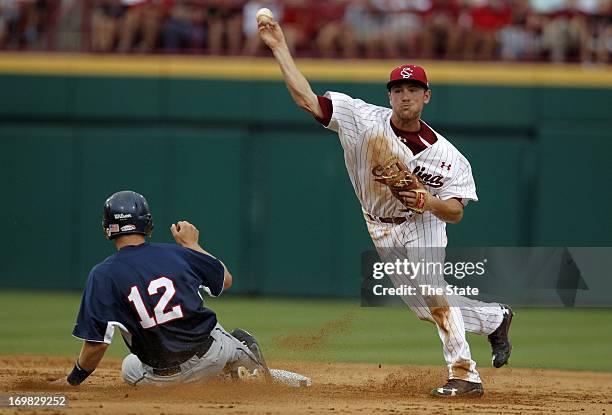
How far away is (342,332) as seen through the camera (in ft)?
33.4

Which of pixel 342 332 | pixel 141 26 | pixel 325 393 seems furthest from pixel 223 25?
pixel 325 393

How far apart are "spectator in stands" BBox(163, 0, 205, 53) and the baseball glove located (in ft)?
26.0

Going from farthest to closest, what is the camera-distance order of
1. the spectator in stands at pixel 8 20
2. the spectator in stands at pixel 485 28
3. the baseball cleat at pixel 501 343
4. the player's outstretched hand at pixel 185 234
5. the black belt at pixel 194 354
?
the spectator in stands at pixel 8 20 → the spectator in stands at pixel 485 28 → the baseball cleat at pixel 501 343 → the player's outstretched hand at pixel 185 234 → the black belt at pixel 194 354

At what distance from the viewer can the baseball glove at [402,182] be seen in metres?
6.22

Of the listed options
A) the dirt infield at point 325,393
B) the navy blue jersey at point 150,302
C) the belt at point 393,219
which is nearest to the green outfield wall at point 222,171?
the dirt infield at point 325,393

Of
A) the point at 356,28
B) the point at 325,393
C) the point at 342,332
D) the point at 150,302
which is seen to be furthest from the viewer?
the point at 356,28

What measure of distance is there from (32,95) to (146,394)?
8292 millimetres

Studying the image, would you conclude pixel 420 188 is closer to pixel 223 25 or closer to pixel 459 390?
pixel 459 390

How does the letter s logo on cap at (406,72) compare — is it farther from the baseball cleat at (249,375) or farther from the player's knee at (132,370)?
the player's knee at (132,370)

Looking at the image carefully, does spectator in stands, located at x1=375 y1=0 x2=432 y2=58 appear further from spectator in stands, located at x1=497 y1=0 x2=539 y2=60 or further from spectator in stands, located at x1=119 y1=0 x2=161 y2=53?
spectator in stands, located at x1=119 y1=0 x2=161 y2=53

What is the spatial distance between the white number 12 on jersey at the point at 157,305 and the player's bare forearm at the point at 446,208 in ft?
5.45

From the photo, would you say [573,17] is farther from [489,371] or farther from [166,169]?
[489,371]

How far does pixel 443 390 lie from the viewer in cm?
641

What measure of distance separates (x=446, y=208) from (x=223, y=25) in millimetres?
8010
